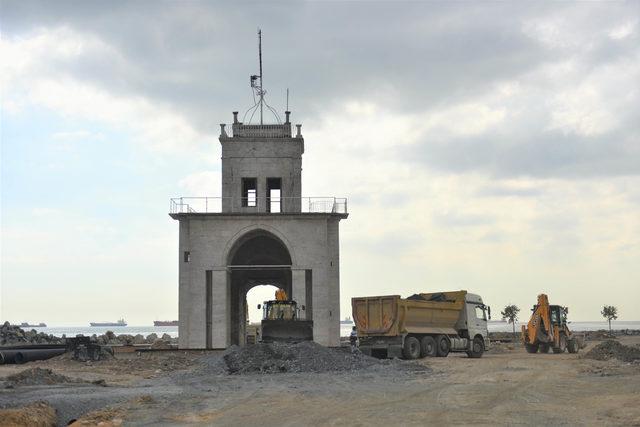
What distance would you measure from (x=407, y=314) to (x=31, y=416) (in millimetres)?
19619

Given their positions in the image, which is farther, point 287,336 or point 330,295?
point 330,295

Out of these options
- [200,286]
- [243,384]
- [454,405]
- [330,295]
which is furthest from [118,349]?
[454,405]

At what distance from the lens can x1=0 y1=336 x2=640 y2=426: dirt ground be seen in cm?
1373

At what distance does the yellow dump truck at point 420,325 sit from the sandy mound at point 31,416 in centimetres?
1815

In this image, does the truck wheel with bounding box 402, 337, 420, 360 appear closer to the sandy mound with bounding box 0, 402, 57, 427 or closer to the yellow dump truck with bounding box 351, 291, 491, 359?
the yellow dump truck with bounding box 351, 291, 491, 359

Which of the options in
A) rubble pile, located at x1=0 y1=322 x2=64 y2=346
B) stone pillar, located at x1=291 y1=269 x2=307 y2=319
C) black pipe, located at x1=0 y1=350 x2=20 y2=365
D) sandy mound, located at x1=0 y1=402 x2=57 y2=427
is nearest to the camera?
sandy mound, located at x1=0 y1=402 x2=57 y2=427

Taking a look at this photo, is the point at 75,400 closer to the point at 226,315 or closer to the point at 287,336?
the point at 287,336

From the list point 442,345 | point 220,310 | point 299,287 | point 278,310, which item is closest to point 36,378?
point 278,310

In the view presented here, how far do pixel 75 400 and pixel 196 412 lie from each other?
2.91 metres

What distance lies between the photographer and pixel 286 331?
105ft

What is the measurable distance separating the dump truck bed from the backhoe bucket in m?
2.17

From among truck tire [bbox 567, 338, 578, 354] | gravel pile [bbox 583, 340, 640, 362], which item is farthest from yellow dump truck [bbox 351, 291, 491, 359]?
truck tire [bbox 567, 338, 578, 354]

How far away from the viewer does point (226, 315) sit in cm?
4025

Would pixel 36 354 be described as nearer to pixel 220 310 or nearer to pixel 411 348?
pixel 220 310
